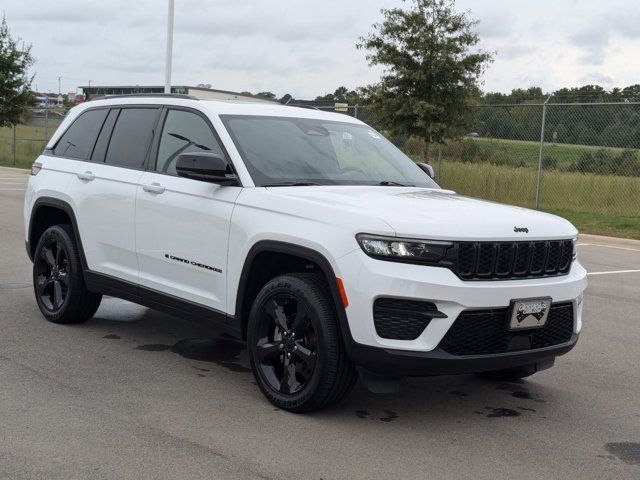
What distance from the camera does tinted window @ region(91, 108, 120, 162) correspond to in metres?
6.84

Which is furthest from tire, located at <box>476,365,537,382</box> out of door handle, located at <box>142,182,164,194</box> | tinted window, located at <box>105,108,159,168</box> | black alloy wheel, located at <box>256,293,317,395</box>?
tinted window, located at <box>105,108,159,168</box>

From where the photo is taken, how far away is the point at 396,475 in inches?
161

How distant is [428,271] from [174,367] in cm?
221

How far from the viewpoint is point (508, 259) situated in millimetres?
4703

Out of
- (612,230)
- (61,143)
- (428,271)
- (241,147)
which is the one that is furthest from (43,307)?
(612,230)

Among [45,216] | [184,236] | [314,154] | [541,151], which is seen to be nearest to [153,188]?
[184,236]

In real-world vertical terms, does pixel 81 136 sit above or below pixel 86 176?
above

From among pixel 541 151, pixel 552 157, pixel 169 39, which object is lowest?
pixel 552 157

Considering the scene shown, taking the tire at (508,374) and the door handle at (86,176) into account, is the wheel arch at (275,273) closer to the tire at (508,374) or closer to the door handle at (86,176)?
the tire at (508,374)

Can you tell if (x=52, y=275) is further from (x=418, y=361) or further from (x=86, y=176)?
(x=418, y=361)

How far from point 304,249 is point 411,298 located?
0.72 metres

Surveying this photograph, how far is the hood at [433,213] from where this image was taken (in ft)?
14.8

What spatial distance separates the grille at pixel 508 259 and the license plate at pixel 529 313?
0.15 metres

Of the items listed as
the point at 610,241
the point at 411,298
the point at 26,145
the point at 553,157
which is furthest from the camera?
the point at 26,145
